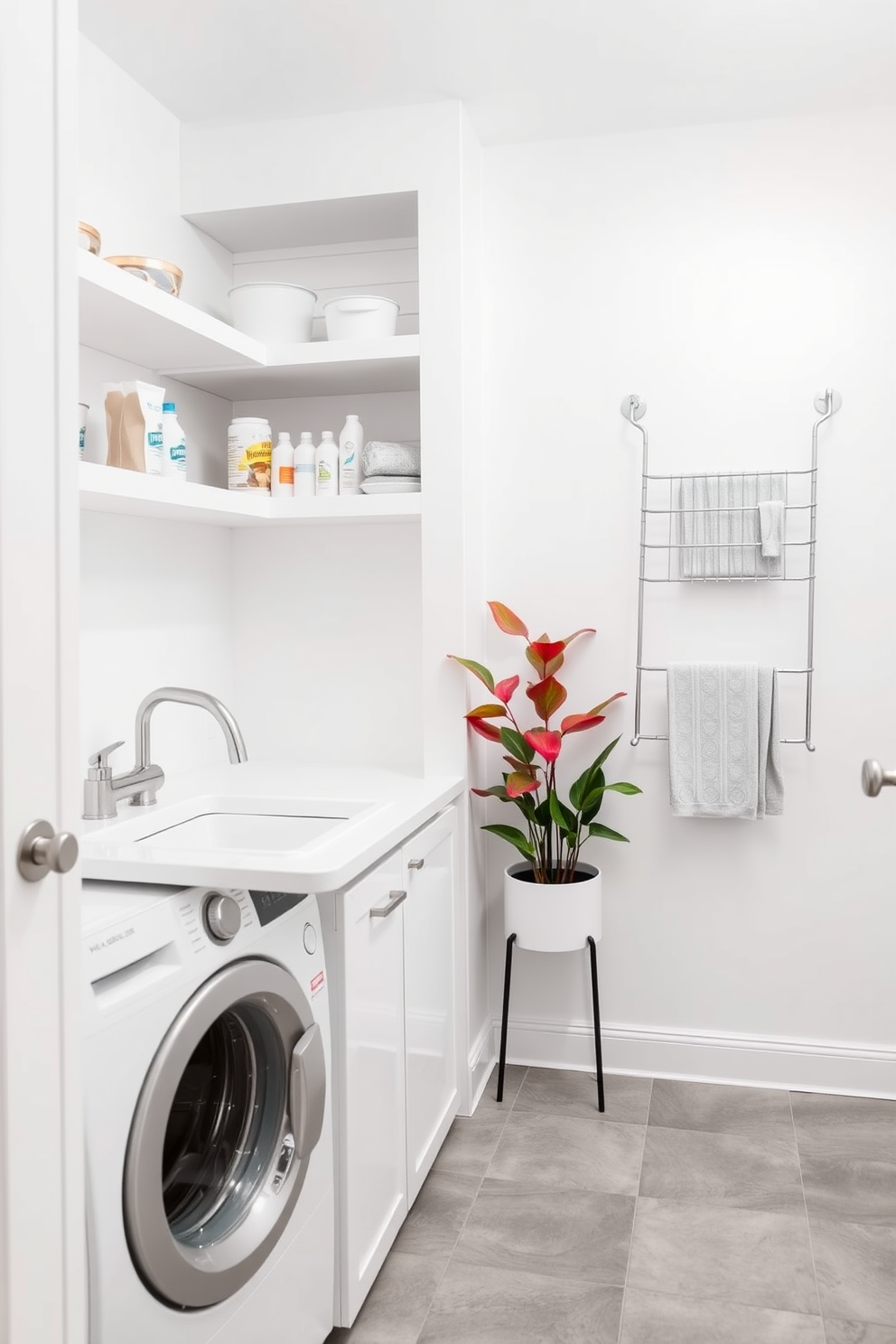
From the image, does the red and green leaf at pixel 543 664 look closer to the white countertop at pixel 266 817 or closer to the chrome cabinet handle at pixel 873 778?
the white countertop at pixel 266 817

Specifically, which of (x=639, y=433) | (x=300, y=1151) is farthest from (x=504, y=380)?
(x=300, y=1151)

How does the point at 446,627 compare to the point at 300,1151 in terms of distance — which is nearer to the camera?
the point at 300,1151

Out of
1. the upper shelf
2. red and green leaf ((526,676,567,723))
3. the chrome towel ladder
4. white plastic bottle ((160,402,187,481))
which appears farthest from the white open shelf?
the chrome towel ladder

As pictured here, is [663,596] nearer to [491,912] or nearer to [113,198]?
[491,912]

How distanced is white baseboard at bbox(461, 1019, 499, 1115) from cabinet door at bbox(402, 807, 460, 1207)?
10 centimetres

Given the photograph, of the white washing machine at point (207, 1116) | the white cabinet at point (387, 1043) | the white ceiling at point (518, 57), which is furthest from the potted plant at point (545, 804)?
the white ceiling at point (518, 57)

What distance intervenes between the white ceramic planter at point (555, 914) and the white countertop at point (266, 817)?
1.09 ft

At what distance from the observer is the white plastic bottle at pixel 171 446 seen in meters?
2.14

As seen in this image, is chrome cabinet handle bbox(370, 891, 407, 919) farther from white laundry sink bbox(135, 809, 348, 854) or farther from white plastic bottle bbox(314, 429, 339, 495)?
white plastic bottle bbox(314, 429, 339, 495)

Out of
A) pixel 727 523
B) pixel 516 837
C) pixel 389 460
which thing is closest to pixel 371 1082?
pixel 516 837

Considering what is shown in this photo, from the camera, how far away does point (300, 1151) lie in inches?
61.2

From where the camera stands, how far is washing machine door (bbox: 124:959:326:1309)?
1352 mm

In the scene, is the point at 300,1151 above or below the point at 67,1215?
below

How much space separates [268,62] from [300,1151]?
86.5 inches
